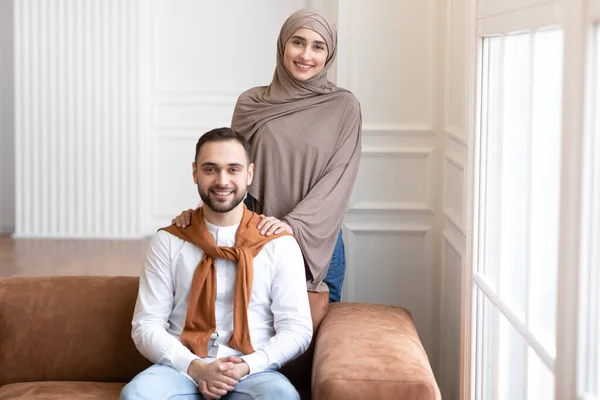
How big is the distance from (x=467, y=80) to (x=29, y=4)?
168 inches

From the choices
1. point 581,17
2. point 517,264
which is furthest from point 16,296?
point 581,17

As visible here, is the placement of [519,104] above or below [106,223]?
above

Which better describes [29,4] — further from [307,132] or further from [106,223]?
[307,132]

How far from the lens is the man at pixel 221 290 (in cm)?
249

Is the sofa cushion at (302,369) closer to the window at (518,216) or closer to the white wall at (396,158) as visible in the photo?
the window at (518,216)

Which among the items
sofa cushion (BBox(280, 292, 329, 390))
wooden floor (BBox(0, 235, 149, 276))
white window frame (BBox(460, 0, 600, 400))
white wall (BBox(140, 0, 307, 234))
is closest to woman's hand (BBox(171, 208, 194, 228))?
sofa cushion (BBox(280, 292, 329, 390))

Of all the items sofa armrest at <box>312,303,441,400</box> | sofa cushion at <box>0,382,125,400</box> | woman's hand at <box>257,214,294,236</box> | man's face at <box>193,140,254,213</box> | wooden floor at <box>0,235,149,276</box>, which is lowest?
wooden floor at <box>0,235,149,276</box>

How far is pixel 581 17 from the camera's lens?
5.40 ft

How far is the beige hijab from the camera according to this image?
296 cm

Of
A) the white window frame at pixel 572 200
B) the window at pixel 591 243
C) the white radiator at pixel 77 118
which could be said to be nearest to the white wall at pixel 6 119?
the white radiator at pixel 77 118

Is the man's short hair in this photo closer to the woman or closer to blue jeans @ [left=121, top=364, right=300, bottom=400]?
the woman

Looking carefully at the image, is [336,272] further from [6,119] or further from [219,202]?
[6,119]

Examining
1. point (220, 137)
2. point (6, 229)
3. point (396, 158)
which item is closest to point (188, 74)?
point (6, 229)

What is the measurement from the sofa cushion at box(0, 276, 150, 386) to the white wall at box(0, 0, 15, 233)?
4.01 meters
